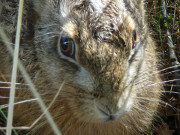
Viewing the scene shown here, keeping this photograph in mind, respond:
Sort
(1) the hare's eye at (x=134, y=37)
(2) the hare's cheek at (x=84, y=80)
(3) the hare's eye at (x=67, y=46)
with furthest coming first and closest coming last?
1. (1) the hare's eye at (x=134, y=37)
2. (3) the hare's eye at (x=67, y=46)
3. (2) the hare's cheek at (x=84, y=80)

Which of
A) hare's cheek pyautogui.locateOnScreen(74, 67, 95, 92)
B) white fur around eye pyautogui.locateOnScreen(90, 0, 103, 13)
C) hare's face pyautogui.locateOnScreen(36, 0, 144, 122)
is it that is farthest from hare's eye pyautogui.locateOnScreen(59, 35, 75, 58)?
white fur around eye pyautogui.locateOnScreen(90, 0, 103, 13)

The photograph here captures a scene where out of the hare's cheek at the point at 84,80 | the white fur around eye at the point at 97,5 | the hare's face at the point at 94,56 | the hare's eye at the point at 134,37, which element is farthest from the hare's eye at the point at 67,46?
the hare's eye at the point at 134,37

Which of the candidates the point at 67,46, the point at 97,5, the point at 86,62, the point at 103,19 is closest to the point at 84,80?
the point at 86,62

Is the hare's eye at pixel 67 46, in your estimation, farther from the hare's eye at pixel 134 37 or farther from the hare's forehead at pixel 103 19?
the hare's eye at pixel 134 37

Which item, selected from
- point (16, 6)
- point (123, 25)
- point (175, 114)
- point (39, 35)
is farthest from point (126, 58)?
point (175, 114)

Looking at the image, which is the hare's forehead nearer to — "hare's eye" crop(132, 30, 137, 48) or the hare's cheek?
"hare's eye" crop(132, 30, 137, 48)

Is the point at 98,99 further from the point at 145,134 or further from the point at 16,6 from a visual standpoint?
the point at 145,134

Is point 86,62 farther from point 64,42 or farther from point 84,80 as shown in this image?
point 64,42
